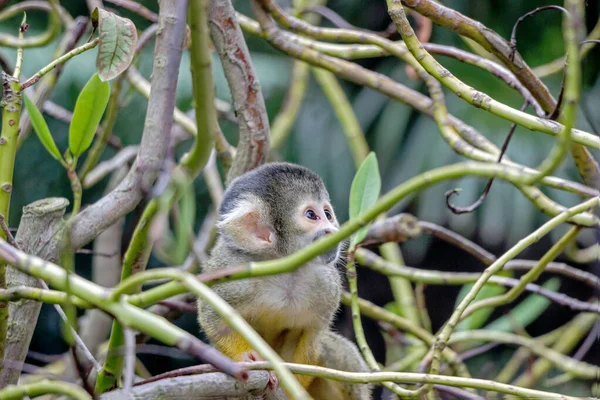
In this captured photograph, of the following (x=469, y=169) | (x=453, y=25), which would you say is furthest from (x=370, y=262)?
(x=469, y=169)

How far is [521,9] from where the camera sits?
389 cm

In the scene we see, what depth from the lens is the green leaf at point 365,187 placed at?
4.63ft

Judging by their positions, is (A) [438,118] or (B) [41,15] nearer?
(A) [438,118]

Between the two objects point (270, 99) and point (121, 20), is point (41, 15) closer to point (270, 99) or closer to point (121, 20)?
point (270, 99)

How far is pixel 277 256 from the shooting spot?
1.54 meters

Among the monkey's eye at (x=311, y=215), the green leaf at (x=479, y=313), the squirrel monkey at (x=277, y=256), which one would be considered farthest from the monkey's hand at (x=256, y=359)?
the green leaf at (x=479, y=313)

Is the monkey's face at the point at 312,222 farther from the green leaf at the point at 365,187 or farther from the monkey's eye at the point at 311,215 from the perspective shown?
the green leaf at the point at 365,187

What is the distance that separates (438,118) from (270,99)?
8.06ft

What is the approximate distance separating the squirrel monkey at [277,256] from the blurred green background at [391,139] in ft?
6.54

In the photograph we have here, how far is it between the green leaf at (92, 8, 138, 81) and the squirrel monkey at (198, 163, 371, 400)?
0.53 meters

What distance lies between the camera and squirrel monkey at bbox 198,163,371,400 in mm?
1514

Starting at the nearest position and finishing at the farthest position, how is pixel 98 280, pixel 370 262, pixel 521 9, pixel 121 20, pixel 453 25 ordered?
pixel 121 20, pixel 453 25, pixel 370 262, pixel 98 280, pixel 521 9

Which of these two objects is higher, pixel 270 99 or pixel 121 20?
pixel 121 20

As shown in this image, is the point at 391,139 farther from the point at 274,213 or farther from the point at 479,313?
the point at 274,213
